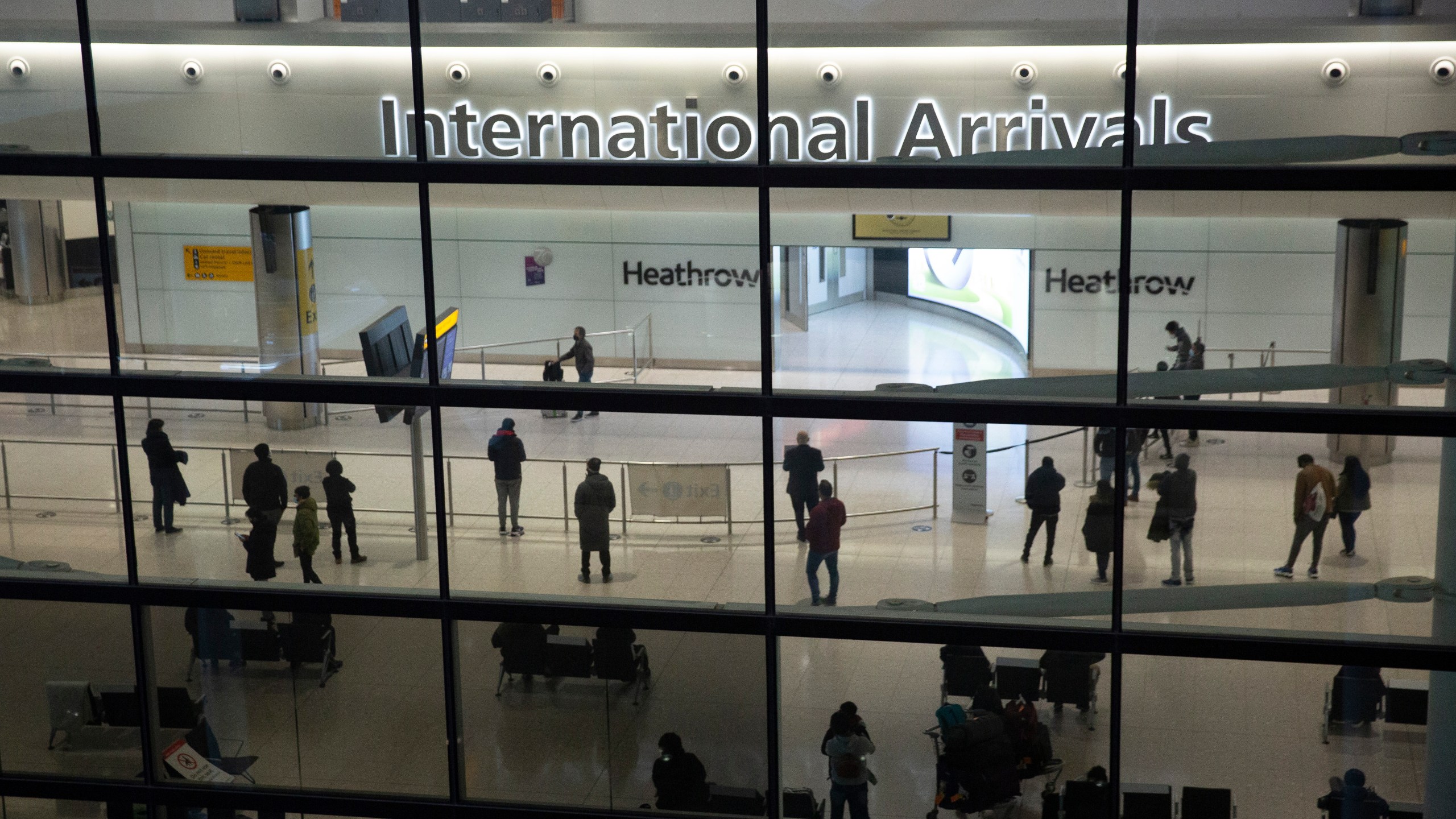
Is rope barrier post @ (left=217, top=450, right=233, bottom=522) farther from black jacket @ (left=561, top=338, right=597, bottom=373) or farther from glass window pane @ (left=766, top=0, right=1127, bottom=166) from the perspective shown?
glass window pane @ (left=766, top=0, right=1127, bottom=166)

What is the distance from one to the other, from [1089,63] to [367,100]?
4471 millimetres

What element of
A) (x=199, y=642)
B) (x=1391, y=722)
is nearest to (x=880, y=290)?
(x=1391, y=722)

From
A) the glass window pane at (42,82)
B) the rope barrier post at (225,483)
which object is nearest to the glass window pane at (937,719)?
the rope barrier post at (225,483)

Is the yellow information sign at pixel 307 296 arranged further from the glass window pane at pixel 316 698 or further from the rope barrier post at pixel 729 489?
the rope barrier post at pixel 729 489

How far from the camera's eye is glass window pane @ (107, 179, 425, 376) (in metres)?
8.70

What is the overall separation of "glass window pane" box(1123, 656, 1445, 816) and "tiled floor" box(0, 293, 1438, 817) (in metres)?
0.02

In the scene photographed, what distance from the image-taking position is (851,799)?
8.71 metres

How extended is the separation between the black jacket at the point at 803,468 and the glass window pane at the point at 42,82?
5.04 meters

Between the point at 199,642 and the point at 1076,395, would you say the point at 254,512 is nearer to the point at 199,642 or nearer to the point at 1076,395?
the point at 199,642

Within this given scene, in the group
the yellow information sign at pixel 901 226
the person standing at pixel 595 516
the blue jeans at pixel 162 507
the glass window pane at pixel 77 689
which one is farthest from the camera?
the glass window pane at pixel 77 689

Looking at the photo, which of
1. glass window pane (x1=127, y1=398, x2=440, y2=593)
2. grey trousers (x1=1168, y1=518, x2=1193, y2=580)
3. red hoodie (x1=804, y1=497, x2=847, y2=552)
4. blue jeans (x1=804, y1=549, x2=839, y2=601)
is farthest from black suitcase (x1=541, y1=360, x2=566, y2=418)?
grey trousers (x1=1168, y1=518, x2=1193, y2=580)

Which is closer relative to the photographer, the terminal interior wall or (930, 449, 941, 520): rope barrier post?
the terminal interior wall

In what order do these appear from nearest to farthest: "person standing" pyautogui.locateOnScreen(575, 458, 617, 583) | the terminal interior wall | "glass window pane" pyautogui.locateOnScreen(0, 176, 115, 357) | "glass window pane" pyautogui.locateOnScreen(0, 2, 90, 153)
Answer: the terminal interior wall, "person standing" pyautogui.locateOnScreen(575, 458, 617, 583), "glass window pane" pyautogui.locateOnScreen(0, 2, 90, 153), "glass window pane" pyautogui.locateOnScreen(0, 176, 115, 357)

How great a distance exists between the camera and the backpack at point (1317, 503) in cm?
808
